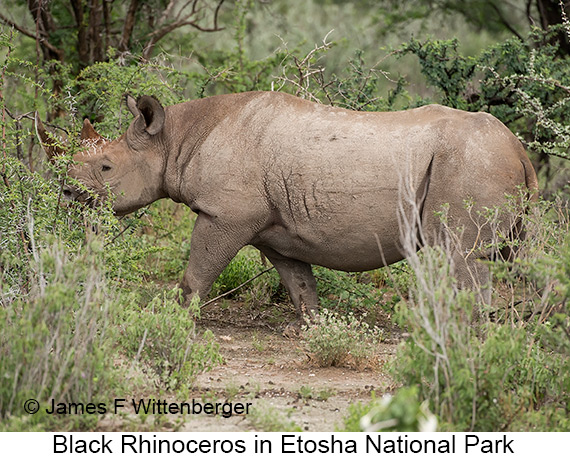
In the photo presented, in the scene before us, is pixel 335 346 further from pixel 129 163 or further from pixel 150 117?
pixel 150 117

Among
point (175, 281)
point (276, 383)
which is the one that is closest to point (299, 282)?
point (276, 383)

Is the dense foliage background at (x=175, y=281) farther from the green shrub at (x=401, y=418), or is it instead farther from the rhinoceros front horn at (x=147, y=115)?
the rhinoceros front horn at (x=147, y=115)

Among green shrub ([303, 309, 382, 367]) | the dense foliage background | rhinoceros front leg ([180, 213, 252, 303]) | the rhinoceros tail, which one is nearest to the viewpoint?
the dense foliage background

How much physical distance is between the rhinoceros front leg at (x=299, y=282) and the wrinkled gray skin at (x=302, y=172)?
17 cm

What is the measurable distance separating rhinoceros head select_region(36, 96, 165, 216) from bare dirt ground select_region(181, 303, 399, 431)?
1419 mm

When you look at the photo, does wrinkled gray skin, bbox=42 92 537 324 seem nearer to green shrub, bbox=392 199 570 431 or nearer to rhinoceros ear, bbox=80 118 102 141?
rhinoceros ear, bbox=80 118 102 141

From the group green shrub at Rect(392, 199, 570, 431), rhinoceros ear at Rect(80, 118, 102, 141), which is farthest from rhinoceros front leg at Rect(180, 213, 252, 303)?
green shrub at Rect(392, 199, 570, 431)

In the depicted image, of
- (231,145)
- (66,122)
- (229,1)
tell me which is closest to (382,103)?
(231,145)

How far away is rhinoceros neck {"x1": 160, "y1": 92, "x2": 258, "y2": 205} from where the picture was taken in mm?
7574

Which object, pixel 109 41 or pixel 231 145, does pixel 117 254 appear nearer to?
pixel 231 145

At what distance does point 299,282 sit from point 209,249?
104cm

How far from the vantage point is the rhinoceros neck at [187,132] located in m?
7.57

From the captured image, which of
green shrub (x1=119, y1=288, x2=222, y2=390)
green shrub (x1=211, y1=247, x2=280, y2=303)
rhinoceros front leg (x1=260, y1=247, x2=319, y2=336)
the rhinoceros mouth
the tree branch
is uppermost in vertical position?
the tree branch

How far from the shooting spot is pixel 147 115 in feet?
25.1
